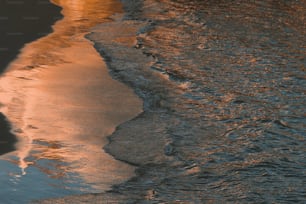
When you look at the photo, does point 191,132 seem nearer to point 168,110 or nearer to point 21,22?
point 168,110

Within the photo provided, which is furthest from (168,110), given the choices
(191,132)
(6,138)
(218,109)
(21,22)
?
(21,22)

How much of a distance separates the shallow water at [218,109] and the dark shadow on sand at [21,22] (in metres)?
1.03

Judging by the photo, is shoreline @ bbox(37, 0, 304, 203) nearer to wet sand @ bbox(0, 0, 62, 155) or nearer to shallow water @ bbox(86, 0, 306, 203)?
shallow water @ bbox(86, 0, 306, 203)

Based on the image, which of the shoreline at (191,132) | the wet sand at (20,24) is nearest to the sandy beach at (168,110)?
the shoreline at (191,132)

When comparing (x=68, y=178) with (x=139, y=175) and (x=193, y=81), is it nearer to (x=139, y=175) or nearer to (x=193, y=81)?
(x=139, y=175)

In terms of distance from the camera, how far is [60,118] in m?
6.91

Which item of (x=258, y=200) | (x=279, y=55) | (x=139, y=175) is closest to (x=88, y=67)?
(x=279, y=55)

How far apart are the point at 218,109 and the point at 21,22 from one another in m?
5.43

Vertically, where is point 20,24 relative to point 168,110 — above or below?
below

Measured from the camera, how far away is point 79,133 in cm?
653

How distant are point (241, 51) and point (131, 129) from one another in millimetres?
3783

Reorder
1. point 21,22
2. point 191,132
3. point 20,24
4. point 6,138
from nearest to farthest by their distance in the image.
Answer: point 6,138 < point 191,132 < point 20,24 < point 21,22

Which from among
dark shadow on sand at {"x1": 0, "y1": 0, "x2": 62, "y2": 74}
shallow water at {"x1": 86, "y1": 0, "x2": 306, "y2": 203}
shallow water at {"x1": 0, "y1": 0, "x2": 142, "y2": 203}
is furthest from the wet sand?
shallow water at {"x1": 86, "y1": 0, "x2": 306, "y2": 203}

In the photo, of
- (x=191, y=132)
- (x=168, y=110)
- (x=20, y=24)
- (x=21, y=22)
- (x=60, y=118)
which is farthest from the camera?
(x=21, y=22)
